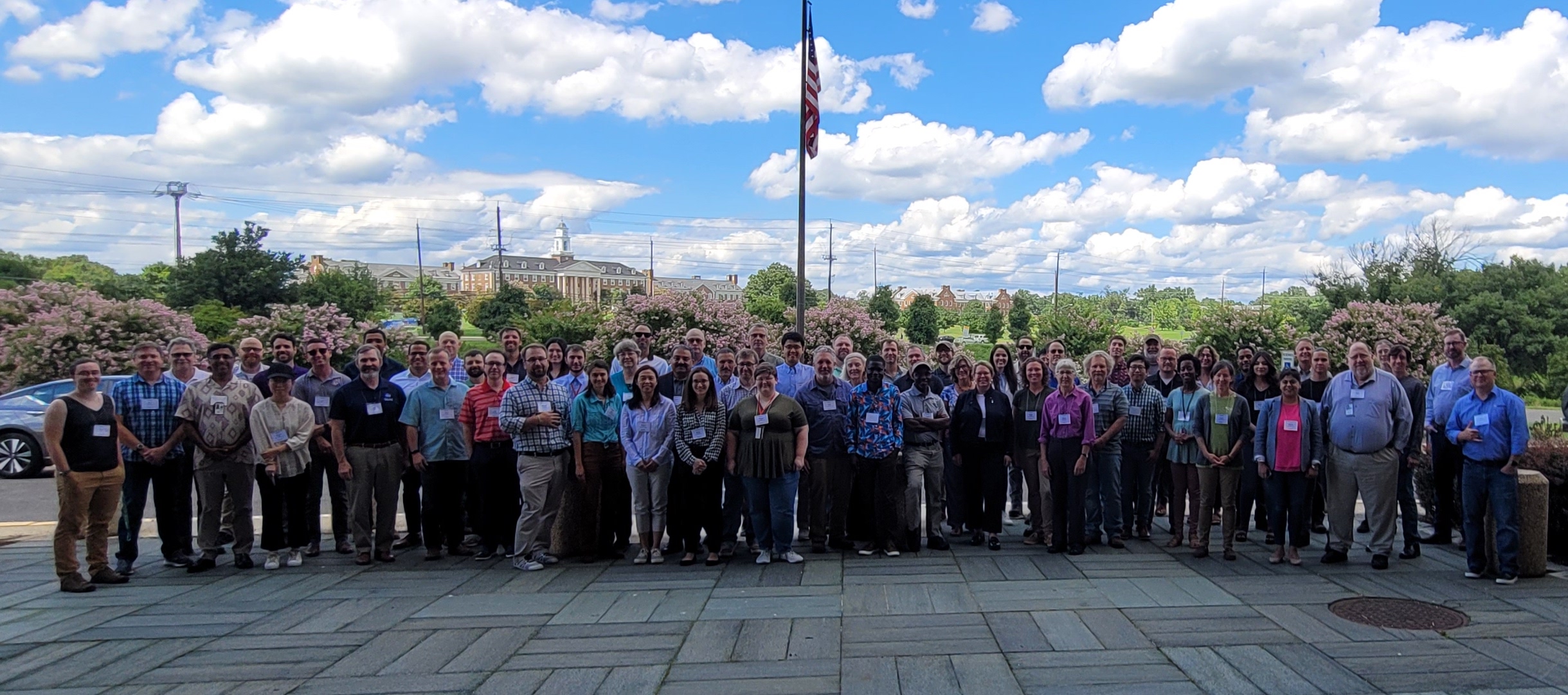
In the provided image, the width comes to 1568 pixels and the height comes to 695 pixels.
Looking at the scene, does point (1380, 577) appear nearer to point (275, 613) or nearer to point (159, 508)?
point (275, 613)

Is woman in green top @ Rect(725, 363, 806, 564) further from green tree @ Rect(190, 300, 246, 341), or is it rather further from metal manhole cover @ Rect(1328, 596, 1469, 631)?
green tree @ Rect(190, 300, 246, 341)

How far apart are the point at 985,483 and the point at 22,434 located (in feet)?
42.9

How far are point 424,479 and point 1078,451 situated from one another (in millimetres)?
5351

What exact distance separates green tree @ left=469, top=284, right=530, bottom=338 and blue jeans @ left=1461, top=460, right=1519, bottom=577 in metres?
40.5

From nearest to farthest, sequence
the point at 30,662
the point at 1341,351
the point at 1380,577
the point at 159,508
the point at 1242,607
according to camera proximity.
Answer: the point at 30,662, the point at 1242,607, the point at 1380,577, the point at 159,508, the point at 1341,351

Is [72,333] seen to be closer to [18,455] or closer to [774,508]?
[18,455]

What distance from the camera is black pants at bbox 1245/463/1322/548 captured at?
22.3 feet

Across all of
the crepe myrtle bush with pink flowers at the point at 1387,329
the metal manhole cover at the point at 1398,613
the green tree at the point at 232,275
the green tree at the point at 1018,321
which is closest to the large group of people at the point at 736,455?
the metal manhole cover at the point at 1398,613

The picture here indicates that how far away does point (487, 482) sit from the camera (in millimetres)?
7363

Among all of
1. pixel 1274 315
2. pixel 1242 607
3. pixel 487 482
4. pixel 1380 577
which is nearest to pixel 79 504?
pixel 487 482

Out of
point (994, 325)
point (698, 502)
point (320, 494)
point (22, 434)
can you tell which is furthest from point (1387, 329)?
point (994, 325)

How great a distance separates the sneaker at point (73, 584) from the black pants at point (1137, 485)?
8060mm

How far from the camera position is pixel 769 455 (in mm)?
6832

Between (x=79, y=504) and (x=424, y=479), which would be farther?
(x=424, y=479)
